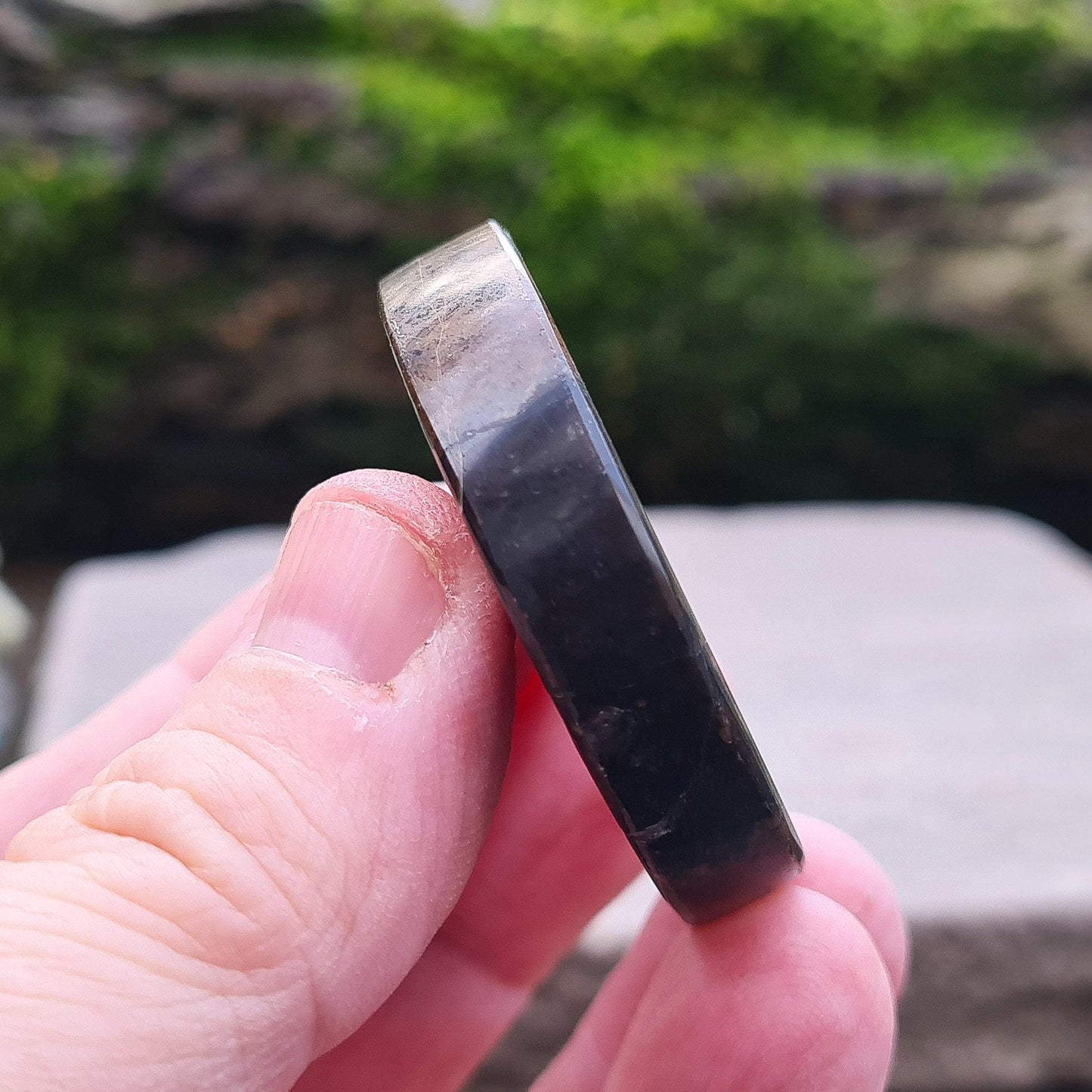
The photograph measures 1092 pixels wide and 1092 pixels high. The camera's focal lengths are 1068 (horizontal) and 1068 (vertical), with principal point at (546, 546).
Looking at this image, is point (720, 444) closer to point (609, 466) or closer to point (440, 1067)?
point (440, 1067)

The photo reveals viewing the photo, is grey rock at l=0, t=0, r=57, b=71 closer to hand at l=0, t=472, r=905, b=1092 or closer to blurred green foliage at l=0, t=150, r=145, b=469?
blurred green foliage at l=0, t=150, r=145, b=469

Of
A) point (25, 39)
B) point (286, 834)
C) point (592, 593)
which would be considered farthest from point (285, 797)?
point (25, 39)

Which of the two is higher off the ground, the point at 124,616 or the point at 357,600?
the point at 357,600

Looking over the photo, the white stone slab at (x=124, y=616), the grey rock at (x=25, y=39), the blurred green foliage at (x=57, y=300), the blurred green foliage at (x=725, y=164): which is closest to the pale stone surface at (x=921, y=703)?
the white stone slab at (x=124, y=616)

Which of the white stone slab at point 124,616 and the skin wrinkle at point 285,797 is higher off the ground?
the skin wrinkle at point 285,797

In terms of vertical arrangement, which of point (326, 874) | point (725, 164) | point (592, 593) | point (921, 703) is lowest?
point (921, 703)

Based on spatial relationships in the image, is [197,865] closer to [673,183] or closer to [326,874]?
[326,874]

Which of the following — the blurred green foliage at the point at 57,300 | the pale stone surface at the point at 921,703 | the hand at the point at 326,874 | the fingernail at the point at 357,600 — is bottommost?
the pale stone surface at the point at 921,703

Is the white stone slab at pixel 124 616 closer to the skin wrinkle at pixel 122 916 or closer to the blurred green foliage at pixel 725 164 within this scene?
the blurred green foliage at pixel 725 164
